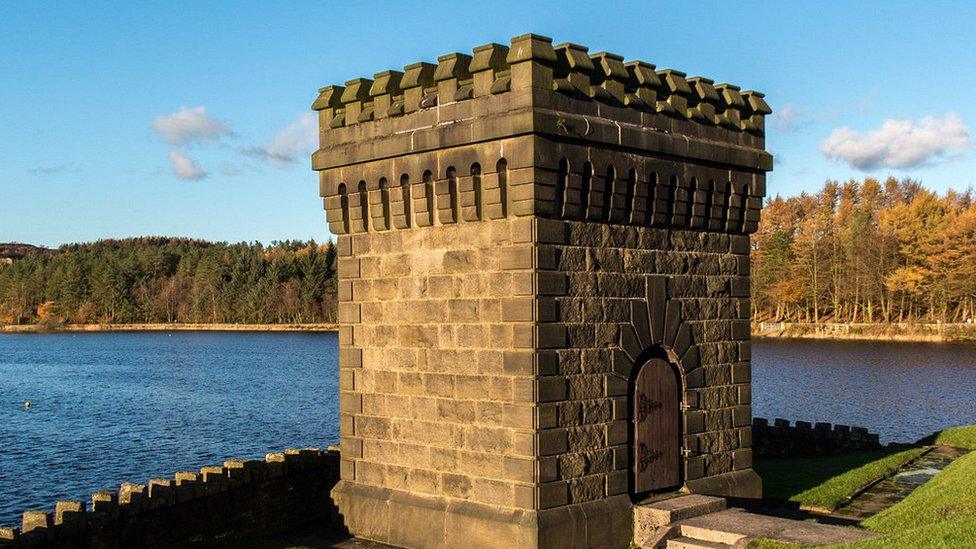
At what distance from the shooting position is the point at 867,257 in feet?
310

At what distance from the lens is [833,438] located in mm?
25922

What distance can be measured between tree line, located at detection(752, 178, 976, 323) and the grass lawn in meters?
69.0

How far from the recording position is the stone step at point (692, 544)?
13.6 m

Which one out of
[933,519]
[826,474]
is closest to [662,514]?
[933,519]

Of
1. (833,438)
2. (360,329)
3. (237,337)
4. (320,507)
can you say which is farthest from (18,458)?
(237,337)

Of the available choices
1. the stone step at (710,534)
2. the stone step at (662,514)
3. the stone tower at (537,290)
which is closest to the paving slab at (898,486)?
the stone tower at (537,290)

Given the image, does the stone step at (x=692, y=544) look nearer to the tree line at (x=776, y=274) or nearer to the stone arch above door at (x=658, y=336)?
the stone arch above door at (x=658, y=336)

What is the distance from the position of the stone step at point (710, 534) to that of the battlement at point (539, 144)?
4672mm

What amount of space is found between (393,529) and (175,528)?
11.2 ft

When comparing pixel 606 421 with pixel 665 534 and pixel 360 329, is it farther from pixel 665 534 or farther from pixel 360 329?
pixel 360 329

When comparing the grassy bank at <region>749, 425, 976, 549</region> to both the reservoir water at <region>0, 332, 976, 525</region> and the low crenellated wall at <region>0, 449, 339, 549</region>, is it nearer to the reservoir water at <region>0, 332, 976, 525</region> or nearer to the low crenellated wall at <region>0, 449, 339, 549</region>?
the low crenellated wall at <region>0, 449, 339, 549</region>

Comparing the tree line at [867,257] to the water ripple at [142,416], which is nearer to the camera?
the water ripple at [142,416]

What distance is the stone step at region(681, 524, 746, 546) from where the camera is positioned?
44.2 ft

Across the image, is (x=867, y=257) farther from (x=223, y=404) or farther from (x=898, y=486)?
(x=898, y=486)
